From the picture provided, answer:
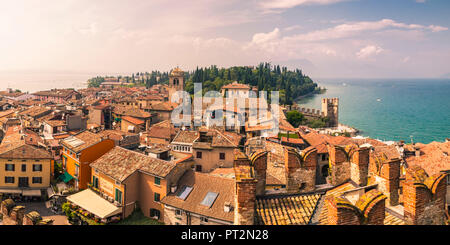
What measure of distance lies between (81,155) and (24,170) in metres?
3.20

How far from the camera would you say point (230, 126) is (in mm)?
30422

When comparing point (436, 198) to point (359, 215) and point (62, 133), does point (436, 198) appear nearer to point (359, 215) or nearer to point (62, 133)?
point (359, 215)

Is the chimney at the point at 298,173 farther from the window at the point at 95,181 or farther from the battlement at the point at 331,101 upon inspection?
the battlement at the point at 331,101

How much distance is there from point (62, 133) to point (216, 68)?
215 feet

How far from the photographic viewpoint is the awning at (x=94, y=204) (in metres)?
13.6

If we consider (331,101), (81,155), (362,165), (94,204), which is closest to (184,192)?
(94,204)

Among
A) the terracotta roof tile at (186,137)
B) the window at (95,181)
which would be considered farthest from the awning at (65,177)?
the terracotta roof tile at (186,137)

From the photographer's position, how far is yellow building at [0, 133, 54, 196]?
1658cm

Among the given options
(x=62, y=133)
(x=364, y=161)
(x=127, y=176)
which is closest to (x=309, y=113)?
(x=62, y=133)

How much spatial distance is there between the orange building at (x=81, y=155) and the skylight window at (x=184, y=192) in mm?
6537

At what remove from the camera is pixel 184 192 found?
13.4m

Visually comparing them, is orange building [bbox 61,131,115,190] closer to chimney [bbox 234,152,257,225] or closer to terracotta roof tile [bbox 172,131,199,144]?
terracotta roof tile [bbox 172,131,199,144]

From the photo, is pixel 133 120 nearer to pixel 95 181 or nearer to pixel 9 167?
pixel 9 167
